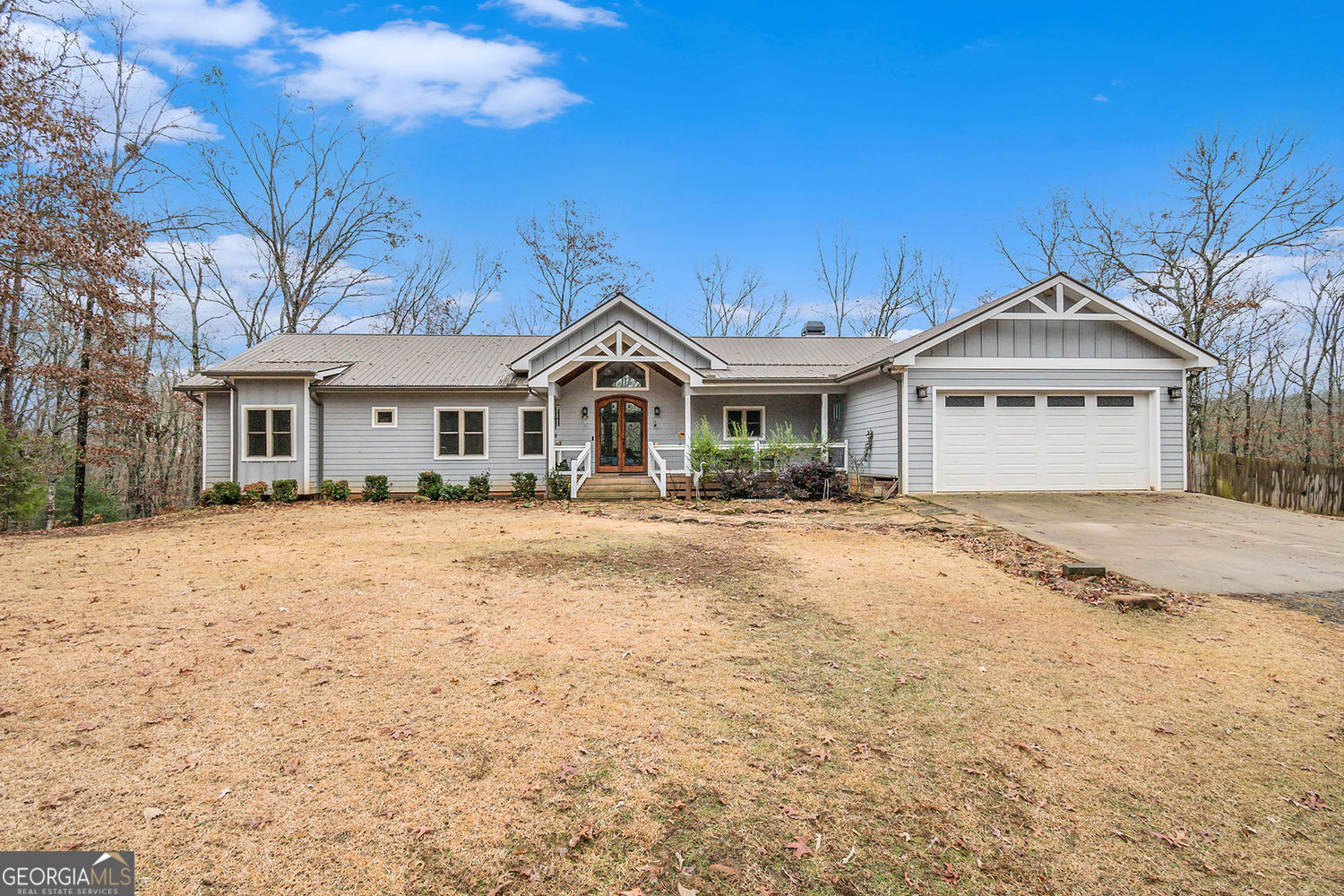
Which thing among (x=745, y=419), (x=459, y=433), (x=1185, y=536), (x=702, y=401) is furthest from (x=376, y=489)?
(x=1185, y=536)

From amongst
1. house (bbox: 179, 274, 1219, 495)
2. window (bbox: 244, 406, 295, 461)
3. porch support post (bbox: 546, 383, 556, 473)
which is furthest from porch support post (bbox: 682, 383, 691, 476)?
window (bbox: 244, 406, 295, 461)

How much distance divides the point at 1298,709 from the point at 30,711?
7933 mm

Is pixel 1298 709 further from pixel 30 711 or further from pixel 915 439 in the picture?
pixel 915 439

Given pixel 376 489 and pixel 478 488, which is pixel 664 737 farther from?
pixel 376 489

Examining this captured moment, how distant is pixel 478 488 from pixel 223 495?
5884 millimetres

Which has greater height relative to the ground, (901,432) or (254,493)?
(901,432)

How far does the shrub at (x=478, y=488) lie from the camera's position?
16484 millimetres

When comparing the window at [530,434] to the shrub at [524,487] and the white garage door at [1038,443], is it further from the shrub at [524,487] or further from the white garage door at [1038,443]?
the white garage door at [1038,443]

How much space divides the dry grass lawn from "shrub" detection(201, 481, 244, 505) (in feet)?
31.1

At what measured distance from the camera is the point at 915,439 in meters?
14.3

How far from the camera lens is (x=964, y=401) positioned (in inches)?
A: 574

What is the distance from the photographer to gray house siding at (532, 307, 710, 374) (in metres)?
17.1

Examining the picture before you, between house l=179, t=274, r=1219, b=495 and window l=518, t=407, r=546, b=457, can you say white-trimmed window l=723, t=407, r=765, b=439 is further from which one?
window l=518, t=407, r=546, b=457

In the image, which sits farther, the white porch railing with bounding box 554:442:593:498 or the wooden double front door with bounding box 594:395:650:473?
the wooden double front door with bounding box 594:395:650:473
